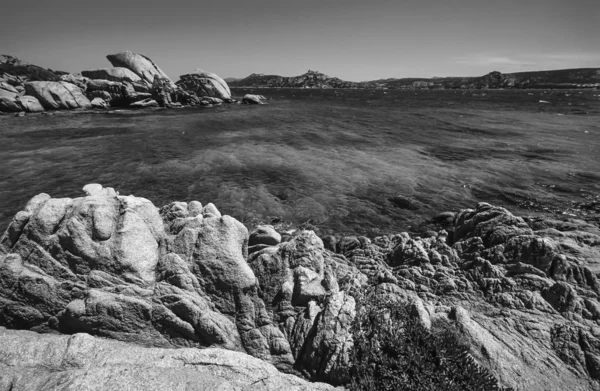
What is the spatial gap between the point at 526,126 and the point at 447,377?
61.6 metres

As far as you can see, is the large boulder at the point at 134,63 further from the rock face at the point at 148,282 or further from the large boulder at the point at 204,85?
the rock face at the point at 148,282

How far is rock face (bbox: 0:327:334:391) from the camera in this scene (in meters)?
5.93

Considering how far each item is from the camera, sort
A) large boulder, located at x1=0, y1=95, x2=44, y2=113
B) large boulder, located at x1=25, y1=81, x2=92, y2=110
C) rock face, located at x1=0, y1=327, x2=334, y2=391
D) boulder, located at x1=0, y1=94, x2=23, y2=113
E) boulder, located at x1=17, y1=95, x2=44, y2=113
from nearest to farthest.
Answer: rock face, located at x1=0, y1=327, x2=334, y2=391 → boulder, located at x1=0, y1=94, x2=23, y2=113 → large boulder, located at x1=0, y1=95, x2=44, y2=113 → boulder, located at x1=17, y1=95, x2=44, y2=113 → large boulder, located at x1=25, y1=81, x2=92, y2=110

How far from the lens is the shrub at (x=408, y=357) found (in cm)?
655

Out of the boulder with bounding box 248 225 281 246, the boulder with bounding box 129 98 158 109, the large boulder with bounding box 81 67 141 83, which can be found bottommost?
the boulder with bounding box 248 225 281 246

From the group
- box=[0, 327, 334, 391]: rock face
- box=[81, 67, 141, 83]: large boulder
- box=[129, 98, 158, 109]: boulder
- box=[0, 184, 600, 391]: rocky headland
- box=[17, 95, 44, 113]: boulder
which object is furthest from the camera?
box=[81, 67, 141, 83]: large boulder

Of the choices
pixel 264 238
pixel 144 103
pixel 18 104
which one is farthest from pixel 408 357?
pixel 18 104

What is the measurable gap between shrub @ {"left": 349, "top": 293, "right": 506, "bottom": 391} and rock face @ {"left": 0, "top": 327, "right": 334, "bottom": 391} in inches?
46.8

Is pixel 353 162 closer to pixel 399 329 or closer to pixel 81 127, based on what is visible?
pixel 399 329

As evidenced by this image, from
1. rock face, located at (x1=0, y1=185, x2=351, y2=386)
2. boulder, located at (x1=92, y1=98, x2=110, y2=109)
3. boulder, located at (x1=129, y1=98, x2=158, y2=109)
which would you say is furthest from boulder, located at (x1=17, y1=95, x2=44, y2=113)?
rock face, located at (x1=0, y1=185, x2=351, y2=386)

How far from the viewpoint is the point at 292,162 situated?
2964 cm

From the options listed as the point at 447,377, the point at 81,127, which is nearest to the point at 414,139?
the point at 447,377

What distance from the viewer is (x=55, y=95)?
71.5 m

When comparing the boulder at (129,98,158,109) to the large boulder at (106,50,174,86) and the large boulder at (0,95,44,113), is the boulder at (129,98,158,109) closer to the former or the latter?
the large boulder at (0,95,44,113)
